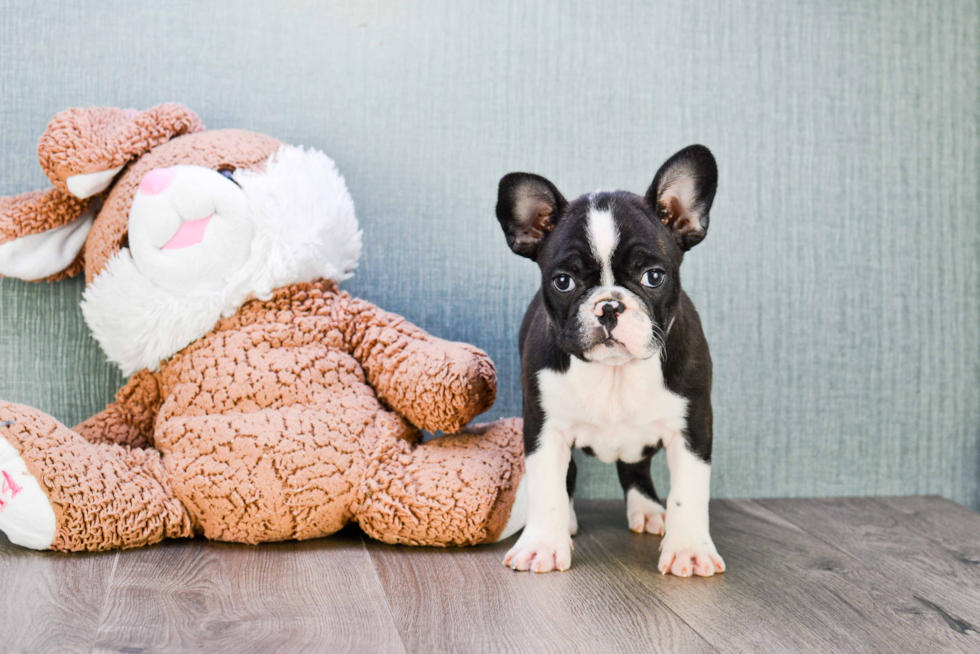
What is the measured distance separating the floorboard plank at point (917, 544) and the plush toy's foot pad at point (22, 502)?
134 centimetres

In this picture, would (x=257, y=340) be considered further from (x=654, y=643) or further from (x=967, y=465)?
(x=967, y=465)

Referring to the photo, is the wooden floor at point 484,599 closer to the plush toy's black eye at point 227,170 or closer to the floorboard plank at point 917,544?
the floorboard plank at point 917,544

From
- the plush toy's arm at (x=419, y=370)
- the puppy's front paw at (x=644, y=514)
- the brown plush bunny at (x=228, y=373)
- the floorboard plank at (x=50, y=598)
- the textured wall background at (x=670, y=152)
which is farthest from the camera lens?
the textured wall background at (x=670, y=152)

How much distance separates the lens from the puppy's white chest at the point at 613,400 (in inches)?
56.9

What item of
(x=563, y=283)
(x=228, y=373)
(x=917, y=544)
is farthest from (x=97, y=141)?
(x=917, y=544)

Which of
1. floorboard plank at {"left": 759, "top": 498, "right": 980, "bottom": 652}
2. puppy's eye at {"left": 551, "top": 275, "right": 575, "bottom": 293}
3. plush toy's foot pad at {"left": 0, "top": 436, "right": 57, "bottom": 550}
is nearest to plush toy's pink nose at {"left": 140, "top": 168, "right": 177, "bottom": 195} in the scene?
plush toy's foot pad at {"left": 0, "top": 436, "right": 57, "bottom": 550}

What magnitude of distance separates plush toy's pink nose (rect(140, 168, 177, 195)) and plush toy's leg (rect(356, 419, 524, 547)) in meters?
0.63

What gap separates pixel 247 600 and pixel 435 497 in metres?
0.38

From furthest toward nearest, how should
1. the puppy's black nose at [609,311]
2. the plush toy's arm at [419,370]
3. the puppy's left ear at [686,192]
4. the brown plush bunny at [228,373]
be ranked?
the plush toy's arm at [419,370] < the brown plush bunny at [228,373] < the puppy's left ear at [686,192] < the puppy's black nose at [609,311]

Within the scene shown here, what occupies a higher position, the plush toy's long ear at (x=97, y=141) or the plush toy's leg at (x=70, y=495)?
the plush toy's long ear at (x=97, y=141)

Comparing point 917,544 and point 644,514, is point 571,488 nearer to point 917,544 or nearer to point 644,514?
point 644,514

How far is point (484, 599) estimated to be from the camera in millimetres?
1256

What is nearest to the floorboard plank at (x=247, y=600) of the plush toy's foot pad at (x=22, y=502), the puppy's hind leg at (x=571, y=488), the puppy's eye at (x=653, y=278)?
the plush toy's foot pad at (x=22, y=502)

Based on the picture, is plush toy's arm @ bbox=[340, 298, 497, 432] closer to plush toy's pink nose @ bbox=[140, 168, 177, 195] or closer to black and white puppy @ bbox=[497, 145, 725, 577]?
black and white puppy @ bbox=[497, 145, 725, 577]
